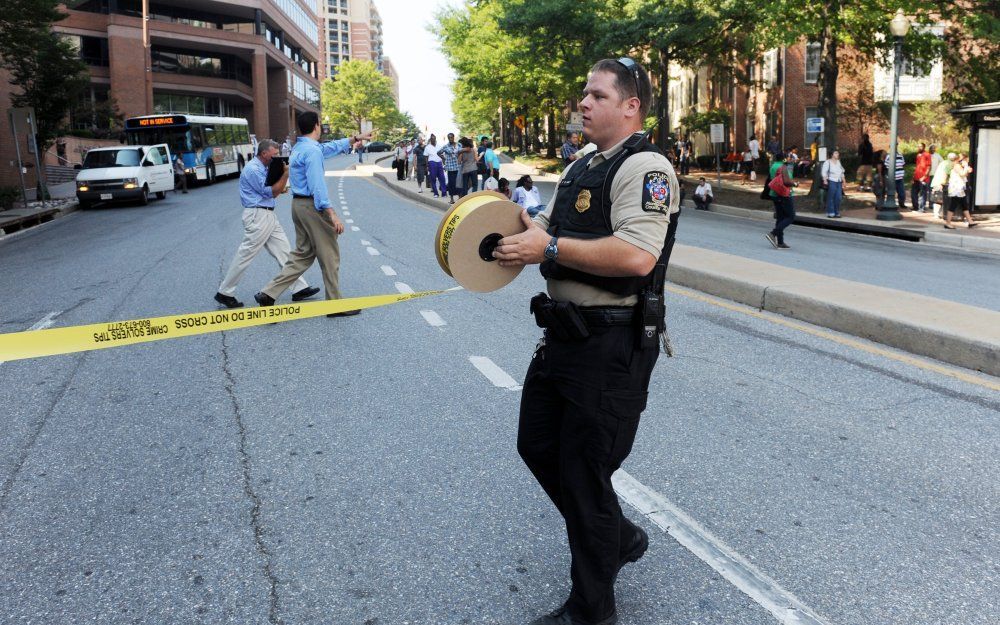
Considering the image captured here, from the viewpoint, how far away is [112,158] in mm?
28500

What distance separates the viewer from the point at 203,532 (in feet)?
12.6

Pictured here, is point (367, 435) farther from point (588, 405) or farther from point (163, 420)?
point (588, 405)

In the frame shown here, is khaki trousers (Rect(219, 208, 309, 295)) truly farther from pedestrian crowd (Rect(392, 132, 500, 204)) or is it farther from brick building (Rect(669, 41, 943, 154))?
brick building (Rect(669, 41, 943, 154))

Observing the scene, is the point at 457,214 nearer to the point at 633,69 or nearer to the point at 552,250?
the point at 552,250

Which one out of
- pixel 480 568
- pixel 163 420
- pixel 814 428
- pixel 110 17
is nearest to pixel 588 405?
pixel 480 568

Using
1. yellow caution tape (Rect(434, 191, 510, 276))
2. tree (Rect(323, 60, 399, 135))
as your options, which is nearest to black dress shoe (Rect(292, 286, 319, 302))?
yellow caution tape (Rect(434, 191, 510, 276))

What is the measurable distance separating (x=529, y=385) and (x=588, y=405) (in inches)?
12.5

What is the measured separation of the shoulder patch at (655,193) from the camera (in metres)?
2.70

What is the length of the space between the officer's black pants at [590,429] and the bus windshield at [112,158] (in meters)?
28.7

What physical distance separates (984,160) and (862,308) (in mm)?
16999

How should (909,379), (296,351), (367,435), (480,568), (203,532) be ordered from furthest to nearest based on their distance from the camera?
1. (296,351)
2. (909,379)
3. (367,435)
4. (203,532)
5. (480,568)

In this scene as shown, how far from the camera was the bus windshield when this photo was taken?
92.8ft

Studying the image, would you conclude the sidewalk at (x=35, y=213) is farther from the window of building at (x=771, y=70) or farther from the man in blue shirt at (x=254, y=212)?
the window of building at (x=771, y=70)

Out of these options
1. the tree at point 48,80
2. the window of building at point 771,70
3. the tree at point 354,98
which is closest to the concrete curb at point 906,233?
the window of building at point 771,70
